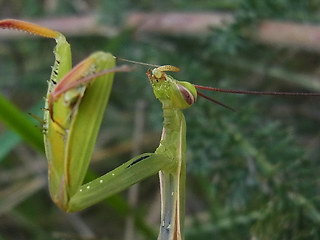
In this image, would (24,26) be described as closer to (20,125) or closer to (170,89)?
(170,89)

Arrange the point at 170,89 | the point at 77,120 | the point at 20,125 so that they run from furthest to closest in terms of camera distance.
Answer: the point at 20,125 → the point at 170,89 → the point at 77,120

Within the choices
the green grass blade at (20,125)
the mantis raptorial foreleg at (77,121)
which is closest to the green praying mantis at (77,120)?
the mantis raptorial foreleg at (77,121)

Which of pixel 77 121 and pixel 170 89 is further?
pixel 170 89

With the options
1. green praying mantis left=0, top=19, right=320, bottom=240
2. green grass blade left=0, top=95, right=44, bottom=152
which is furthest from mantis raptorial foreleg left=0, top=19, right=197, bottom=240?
green grass blade left=0, top=95, right=44, bottom=152

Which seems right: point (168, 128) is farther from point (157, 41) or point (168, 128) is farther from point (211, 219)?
point (157, 41)

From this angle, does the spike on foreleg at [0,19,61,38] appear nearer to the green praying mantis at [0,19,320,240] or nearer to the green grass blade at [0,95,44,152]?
the green praying mantis at [0,19,320,240]

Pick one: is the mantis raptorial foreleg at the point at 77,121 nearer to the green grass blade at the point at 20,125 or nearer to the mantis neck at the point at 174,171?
the mantis neck at the point at 174,171

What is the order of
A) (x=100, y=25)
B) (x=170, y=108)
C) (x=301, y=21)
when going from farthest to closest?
(x=100, y=25)
(x=301, y=21)
(x=170, y=108)

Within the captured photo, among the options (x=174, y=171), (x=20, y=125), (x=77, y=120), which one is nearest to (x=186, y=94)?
(x=174, y=171)

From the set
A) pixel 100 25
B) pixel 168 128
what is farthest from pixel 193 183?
pixel 168 128
